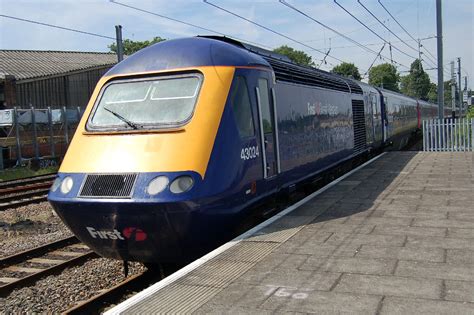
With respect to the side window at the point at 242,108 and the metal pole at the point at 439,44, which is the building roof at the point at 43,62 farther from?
the side window at the point at 242,108

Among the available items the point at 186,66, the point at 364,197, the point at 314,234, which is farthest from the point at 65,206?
the point at 364,197

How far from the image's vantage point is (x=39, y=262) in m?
7.60

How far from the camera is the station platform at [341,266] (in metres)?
3.96

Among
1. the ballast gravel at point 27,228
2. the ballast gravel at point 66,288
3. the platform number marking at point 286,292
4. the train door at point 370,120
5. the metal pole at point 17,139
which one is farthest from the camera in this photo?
the metal pole at point 17,139

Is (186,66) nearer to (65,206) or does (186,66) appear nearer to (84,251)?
(65,206)

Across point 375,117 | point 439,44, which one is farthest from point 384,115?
point 439,44

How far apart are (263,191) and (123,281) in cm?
218

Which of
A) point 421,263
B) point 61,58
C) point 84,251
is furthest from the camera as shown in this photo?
point 61,58

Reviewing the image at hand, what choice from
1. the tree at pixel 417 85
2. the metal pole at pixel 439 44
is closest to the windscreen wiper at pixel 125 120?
the metal pole at pixel 439 44

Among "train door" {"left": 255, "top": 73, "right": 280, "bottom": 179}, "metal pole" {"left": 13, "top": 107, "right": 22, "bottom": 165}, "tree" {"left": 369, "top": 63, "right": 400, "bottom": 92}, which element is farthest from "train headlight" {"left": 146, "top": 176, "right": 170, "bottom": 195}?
"tree" {"left": 369, "top": 63, "right": 400, "bottom": 92}

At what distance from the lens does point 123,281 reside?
6.26 m

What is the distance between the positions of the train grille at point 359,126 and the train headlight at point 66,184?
31.6ft

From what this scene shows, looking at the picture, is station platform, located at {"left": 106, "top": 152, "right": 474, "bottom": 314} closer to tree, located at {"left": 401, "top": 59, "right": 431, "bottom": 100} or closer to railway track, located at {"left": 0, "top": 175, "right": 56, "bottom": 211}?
railway track, located at {"left": 0, "top": 175, "right": 56, "bottom": 211}

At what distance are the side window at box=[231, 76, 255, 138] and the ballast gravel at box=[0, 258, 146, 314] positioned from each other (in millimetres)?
2444
